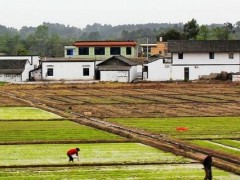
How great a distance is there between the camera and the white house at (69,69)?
8931 cm

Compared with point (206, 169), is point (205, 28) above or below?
above

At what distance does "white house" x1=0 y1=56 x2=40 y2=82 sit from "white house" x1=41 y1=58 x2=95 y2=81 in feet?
8.70

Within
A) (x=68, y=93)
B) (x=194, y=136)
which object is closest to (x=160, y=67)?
(x=68, y=93)

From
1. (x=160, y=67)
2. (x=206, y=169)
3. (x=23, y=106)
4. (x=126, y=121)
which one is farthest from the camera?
(x=160, y=67)

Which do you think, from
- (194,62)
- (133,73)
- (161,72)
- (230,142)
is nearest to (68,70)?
(133,73)

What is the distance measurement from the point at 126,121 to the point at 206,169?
20.3 m

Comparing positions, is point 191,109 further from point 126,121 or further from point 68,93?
point 68,93

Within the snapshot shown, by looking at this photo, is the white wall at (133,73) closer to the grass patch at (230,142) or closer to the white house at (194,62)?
the white house at (194,62)

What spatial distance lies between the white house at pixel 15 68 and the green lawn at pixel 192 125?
45.8 m

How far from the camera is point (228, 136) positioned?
34.9 metres

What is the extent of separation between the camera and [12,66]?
8925cm

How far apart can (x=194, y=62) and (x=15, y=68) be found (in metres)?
24.6

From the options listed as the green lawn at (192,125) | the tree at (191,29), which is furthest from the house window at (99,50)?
the green lawn at (192,125)

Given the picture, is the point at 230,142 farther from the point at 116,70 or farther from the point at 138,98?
the point at 116,70
